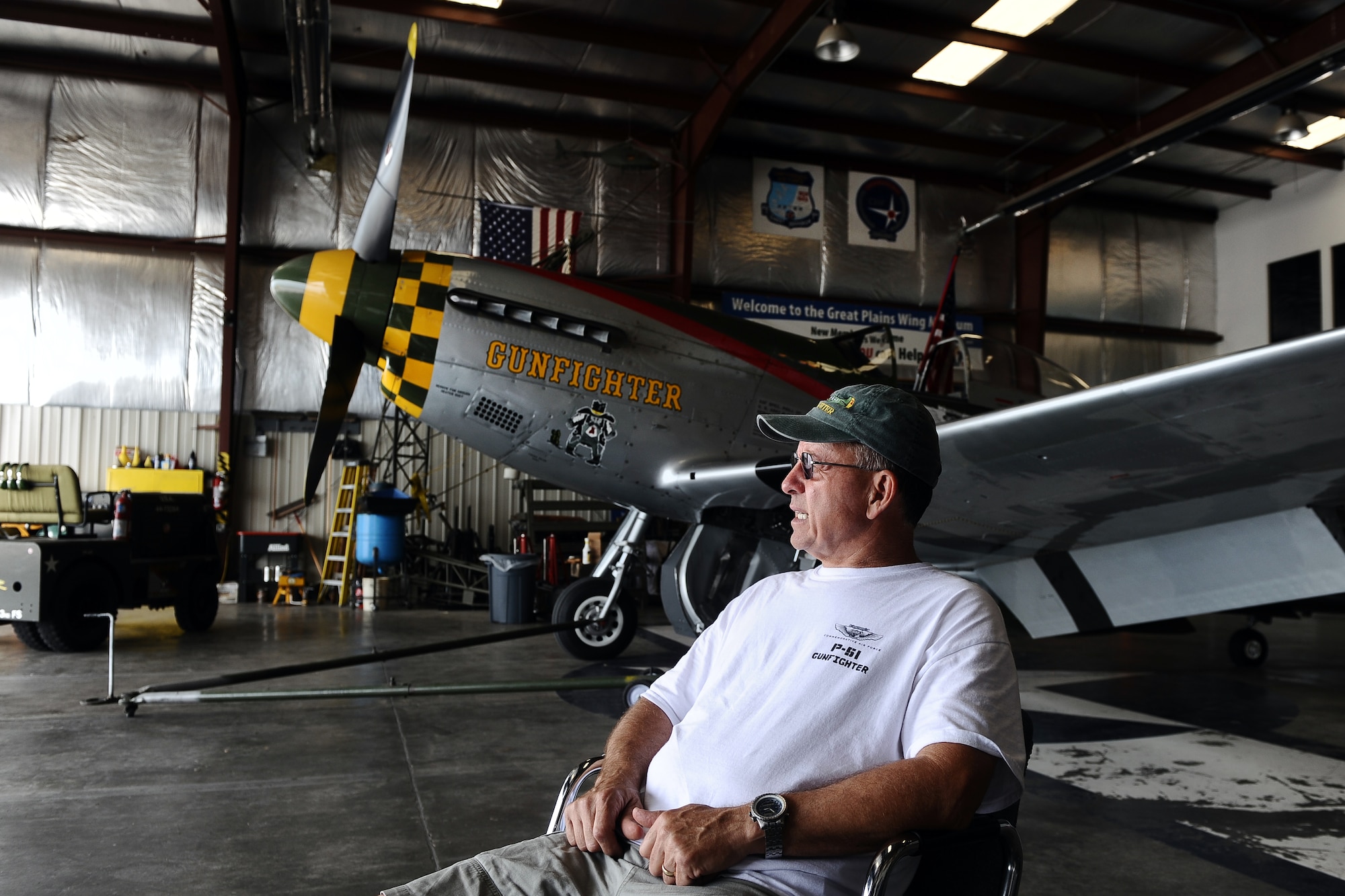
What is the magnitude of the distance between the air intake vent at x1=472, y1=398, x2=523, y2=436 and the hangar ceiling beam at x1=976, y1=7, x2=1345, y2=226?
32.3 ft

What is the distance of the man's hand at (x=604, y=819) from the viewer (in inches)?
52.0

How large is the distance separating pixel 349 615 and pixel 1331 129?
15.8 meters

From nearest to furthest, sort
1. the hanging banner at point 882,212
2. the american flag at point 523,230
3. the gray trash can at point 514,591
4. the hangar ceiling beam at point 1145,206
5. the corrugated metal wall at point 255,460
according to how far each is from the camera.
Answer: the gray trash can at point 514,591, the corrugated metal wall at point 255,460, the american flag at point 523,230, the hanging banner at point 882,212, the hangar ceiling beam at point 1145,206

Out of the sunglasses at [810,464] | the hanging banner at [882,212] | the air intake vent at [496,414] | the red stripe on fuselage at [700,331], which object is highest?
the hanging banner at [882,212]

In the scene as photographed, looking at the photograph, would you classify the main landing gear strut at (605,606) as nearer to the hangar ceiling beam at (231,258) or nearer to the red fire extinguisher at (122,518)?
the red fire extinguisher at (122,518)

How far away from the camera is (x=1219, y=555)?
3.89 m

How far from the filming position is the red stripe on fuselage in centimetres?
552

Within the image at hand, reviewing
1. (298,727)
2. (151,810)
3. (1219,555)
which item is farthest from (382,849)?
(1219,555)

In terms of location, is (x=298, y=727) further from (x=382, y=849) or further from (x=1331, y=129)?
(x=1331, y=129)

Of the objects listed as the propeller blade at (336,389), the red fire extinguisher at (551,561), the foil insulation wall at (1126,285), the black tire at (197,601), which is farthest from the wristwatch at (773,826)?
the foil insulation wall at (1126,285)

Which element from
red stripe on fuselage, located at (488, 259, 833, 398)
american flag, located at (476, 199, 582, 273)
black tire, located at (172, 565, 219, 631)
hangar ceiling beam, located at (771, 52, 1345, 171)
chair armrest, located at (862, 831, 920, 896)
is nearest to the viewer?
chair armrest, located at (862, 831, 920, 896)

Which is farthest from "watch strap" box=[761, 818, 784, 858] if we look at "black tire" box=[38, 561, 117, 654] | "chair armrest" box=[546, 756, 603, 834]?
"black tire" box=[38, 561, 117, 654]

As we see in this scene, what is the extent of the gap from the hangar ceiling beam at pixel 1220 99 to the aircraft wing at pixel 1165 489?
8.53 meters

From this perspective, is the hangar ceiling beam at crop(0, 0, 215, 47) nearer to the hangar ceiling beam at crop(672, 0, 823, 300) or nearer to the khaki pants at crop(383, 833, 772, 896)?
the hangar ceiling beam at crop(672, 0, 823, 300)
